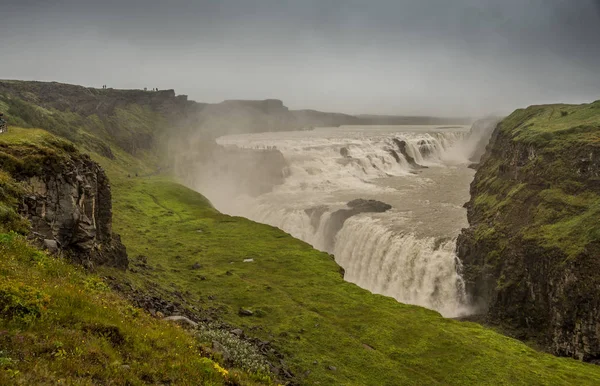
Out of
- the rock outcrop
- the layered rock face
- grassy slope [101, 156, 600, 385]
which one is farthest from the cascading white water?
the layered rock face

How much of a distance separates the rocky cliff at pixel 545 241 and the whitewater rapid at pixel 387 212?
3.81m

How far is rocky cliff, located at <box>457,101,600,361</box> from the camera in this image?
37.1 m

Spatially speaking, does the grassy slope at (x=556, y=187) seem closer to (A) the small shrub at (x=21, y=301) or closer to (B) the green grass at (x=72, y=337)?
(B) the green grass at (x=72, y=337)

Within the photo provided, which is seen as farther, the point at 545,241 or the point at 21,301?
the point at 545,241

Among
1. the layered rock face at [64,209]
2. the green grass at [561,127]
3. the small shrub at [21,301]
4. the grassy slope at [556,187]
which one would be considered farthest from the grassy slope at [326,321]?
the green grass at [561,127]

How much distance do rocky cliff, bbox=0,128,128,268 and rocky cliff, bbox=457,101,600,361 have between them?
131 ft

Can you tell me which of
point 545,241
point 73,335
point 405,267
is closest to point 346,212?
point 405,267

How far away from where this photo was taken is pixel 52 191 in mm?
22250

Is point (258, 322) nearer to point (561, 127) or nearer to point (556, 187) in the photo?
point (556, 187)

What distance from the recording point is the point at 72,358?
1011cm

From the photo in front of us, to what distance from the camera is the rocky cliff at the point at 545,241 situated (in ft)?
122

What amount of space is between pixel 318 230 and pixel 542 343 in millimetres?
38765

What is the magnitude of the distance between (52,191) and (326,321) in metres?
20.8

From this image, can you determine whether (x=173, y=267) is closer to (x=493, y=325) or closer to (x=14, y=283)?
(x=14, y=283)
